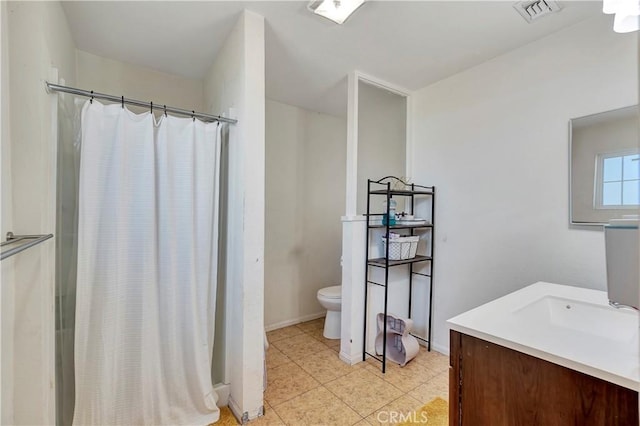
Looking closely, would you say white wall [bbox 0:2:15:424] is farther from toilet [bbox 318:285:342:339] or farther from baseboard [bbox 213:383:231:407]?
toilet [bbox 318:285:342:339]

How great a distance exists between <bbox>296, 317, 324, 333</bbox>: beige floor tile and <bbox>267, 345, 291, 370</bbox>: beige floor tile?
50cm

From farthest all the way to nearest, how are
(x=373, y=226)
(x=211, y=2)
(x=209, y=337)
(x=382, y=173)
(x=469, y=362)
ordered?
(x=382, y=173) < (x=373, y=226) < (x=209, y=337) < (x=211, y=2) < (x=469, y=362)

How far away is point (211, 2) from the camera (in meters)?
1.58

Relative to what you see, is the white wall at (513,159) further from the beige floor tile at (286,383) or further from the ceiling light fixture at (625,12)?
the beige floor tile at (286,383)

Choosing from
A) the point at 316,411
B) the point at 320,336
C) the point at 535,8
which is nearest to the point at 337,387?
the point at 316,411

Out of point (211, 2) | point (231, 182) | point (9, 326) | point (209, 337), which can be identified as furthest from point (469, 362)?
point (211, 2)

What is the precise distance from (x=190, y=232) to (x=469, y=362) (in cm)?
147

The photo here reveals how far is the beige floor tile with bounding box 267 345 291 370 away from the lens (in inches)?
89.2

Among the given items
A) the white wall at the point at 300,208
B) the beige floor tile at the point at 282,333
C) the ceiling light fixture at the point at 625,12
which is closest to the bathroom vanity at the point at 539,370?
the ceiling light fixture at the point at 625,12

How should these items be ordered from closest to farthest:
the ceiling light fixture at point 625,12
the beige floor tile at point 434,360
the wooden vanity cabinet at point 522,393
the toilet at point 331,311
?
1. the wooden vanity cabinet at point 522,393
2. the ceiling light fixture at point 625,12
3. the beige floor tile at point 434,360
4. the toilet at point 331,311

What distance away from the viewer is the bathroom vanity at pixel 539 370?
2.48 feet

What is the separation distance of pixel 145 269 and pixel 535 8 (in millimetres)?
2566

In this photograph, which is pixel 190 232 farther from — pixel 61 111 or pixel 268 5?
pixel 268 5

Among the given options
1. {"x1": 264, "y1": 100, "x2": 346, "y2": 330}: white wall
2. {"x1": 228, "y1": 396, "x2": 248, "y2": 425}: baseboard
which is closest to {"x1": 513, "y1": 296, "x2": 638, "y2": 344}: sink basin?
{"x1": 228, "y1": 396, "x2": 248, "y2": 425}: baseboard
